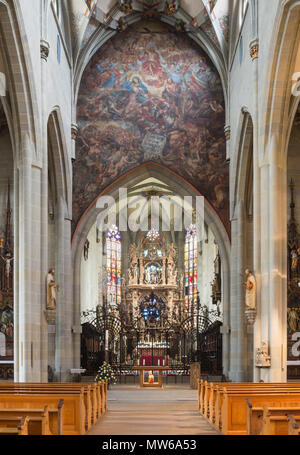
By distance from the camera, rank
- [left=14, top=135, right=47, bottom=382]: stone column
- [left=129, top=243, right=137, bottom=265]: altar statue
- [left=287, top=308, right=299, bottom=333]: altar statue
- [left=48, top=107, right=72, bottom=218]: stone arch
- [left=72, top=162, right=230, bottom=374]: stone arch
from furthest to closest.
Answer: [left=129, top=243, right=137, bottom=265]: altar statue
[left=72, top=162, right=230, bottom=374]: stone arch
[left=48, top=107, right=72, bottom=218]: stone arch
[left=287, top=308, right=299, bottom=333]: altar statue
[left=14, top=135, right=47, bottom=382]: stone column

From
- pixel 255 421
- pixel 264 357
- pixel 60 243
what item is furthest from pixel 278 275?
pixel 60 243

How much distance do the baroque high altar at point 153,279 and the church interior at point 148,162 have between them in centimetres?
685

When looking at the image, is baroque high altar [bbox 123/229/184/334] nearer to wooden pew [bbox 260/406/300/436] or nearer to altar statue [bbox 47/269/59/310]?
altar statue [bbox 47/269/59/310]

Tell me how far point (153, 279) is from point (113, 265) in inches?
97.4

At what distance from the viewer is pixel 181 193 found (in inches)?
1003

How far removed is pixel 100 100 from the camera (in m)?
25.0

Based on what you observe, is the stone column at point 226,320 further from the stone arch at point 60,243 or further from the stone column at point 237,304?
the stone arch at point 60,243

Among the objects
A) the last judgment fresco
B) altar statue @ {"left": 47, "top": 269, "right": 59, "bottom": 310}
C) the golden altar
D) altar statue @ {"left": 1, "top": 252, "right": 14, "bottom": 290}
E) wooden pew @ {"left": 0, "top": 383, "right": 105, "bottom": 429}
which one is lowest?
the golden altar

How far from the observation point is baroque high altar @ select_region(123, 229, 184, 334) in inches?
1422

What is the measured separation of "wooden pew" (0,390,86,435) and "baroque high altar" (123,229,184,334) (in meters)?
25.8

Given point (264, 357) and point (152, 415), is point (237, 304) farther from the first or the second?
point (152, 415)

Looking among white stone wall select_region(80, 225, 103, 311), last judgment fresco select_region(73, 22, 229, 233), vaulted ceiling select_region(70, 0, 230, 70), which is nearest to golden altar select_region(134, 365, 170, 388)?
last judgment fresco select_region(73, 22, 229, 233)

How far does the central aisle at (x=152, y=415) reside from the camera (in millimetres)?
10328

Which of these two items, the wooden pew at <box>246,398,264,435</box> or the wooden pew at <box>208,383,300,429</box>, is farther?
the wooden pew at <box>208,383,300,429</box>
